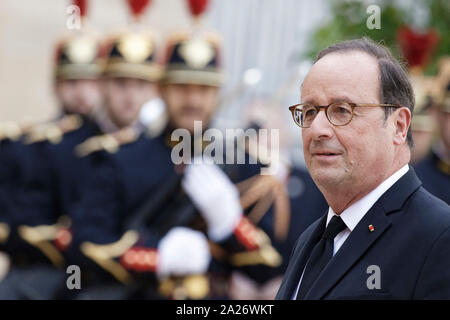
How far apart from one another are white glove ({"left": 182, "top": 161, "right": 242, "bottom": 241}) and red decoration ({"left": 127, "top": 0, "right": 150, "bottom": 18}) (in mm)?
1493

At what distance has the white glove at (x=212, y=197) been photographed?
16.1 ft

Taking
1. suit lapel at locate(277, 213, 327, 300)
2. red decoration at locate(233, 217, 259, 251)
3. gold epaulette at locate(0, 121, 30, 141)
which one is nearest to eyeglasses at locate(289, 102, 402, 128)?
→ suit lapel at locate(277, 213, 327, 300)

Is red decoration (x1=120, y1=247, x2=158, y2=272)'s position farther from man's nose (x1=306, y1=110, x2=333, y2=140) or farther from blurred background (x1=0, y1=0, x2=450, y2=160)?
man's nose (x1=306, y1=110, x2=333, y2=140)

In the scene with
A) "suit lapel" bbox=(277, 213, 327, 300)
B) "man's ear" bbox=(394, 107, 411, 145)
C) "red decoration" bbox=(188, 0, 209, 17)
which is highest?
"red decoration" bbox=(188, 0, 209, 17)

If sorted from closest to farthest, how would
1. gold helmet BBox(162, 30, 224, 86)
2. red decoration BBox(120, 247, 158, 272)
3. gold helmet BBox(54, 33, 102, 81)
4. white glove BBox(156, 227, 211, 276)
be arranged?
white glove BBox(156, 227, 211, 276), red decoration BBox(120, 247, 158, 272), gold helmet BBox(162, 30, 224, 86), gold helmet BBox(54, 33, 102, 81)

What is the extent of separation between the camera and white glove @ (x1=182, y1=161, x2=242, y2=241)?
16.1 ft

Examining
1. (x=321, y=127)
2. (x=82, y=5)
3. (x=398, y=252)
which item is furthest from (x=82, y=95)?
(x=398, y=252)

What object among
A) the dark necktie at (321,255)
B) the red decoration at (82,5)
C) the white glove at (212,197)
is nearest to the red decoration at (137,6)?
the red decoration at (82,5)

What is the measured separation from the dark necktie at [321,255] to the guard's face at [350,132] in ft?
0.46

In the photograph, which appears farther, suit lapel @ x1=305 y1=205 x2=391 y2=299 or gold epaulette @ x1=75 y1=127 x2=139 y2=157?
gold epaulette @ x1=75 y1=127 x2=139 y2=157

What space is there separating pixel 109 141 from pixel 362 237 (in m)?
3.70

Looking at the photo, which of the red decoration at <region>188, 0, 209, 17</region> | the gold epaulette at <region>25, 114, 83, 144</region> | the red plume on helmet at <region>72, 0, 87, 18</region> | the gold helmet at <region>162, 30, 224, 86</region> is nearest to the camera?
the gold helmet at <region>162, 30, 224, 86</region>

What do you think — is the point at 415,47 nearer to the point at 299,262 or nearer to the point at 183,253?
the point at 183,253
